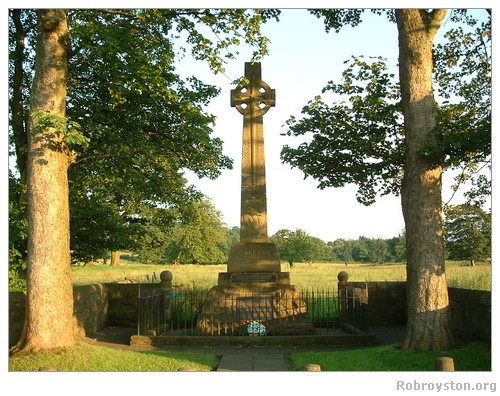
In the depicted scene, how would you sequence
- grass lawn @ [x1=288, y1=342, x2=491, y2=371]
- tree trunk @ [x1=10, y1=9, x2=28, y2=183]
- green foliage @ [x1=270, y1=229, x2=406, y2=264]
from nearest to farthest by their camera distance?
grass lawn @ [x1=288, y1=342, x2=491, y2=371] < tree trunk @ [x1=10, y1=9, x2=28, y2=183] < green foliage @ [x1=270, y1=229, x2=406, y2=264]

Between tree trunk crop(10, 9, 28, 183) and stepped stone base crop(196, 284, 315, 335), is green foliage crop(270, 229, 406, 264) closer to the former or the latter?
tree trunk crop(10, 9, 28, 183)

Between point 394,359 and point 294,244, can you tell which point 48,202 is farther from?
point 294,244

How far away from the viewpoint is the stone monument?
14031 millimetres

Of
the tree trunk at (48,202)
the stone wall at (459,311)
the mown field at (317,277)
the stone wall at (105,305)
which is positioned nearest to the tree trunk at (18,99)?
the stone wall at (105,305)

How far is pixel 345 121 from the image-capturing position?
648 inches

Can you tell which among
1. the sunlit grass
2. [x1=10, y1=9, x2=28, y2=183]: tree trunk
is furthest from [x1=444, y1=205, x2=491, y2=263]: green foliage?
the sunlit grass

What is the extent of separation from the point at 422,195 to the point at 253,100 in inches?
258

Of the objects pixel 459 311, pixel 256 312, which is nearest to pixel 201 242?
pixel 256 312

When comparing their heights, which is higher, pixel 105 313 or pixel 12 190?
pixel 12 190

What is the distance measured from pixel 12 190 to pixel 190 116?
5668mm

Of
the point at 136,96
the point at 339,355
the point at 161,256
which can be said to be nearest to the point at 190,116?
the point at 136,96

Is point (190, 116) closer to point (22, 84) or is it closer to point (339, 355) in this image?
point (22, 84)

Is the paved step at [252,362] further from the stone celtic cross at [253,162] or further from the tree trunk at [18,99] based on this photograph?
the tree trunk at [18,99]

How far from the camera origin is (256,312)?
1403cm
